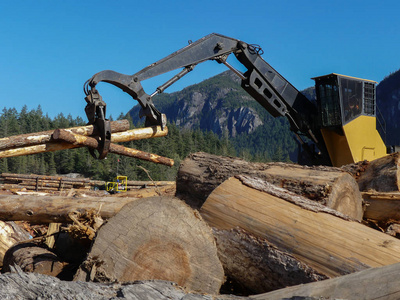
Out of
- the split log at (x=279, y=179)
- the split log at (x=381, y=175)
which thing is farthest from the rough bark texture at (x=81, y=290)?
the split log at (x=381, y=175)

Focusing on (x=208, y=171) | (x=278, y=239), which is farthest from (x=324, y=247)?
(x=208, y=171)

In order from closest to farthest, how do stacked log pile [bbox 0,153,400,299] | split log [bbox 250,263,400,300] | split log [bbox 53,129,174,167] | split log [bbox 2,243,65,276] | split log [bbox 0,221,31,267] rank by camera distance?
split log [bbox 250,263,400,300], stacked log pile [bbox 0,153,400,299], split log [bbox 2,243,65,276], split log [bbox 0,221,31,267], split log [bbox 53,129,174,167]

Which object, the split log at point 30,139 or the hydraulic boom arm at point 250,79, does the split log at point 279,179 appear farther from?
the hydraulic boom arm at point 250,79

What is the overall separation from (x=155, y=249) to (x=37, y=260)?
1336 mm

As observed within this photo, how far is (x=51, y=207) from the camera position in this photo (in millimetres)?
4871

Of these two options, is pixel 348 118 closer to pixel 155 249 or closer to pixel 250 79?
pixel 250 79

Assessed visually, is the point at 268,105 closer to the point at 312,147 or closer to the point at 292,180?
the point at 312,147

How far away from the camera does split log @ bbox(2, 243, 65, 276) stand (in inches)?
159

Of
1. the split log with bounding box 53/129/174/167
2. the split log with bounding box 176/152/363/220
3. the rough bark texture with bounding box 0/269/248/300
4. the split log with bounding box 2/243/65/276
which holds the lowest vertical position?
the split log with bounding box 2/243/65/276

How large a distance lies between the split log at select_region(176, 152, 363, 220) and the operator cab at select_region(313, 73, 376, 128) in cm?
585

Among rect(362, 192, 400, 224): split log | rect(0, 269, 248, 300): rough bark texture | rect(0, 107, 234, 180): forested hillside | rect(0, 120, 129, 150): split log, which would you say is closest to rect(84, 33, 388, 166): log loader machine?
rect(0, 120, 129, 150): split log

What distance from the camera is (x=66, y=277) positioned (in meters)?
4.09

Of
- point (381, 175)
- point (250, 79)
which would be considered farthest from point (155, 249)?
point (250, 79)

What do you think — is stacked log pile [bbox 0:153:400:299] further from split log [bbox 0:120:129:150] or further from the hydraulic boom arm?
the hydraulic boom arm
